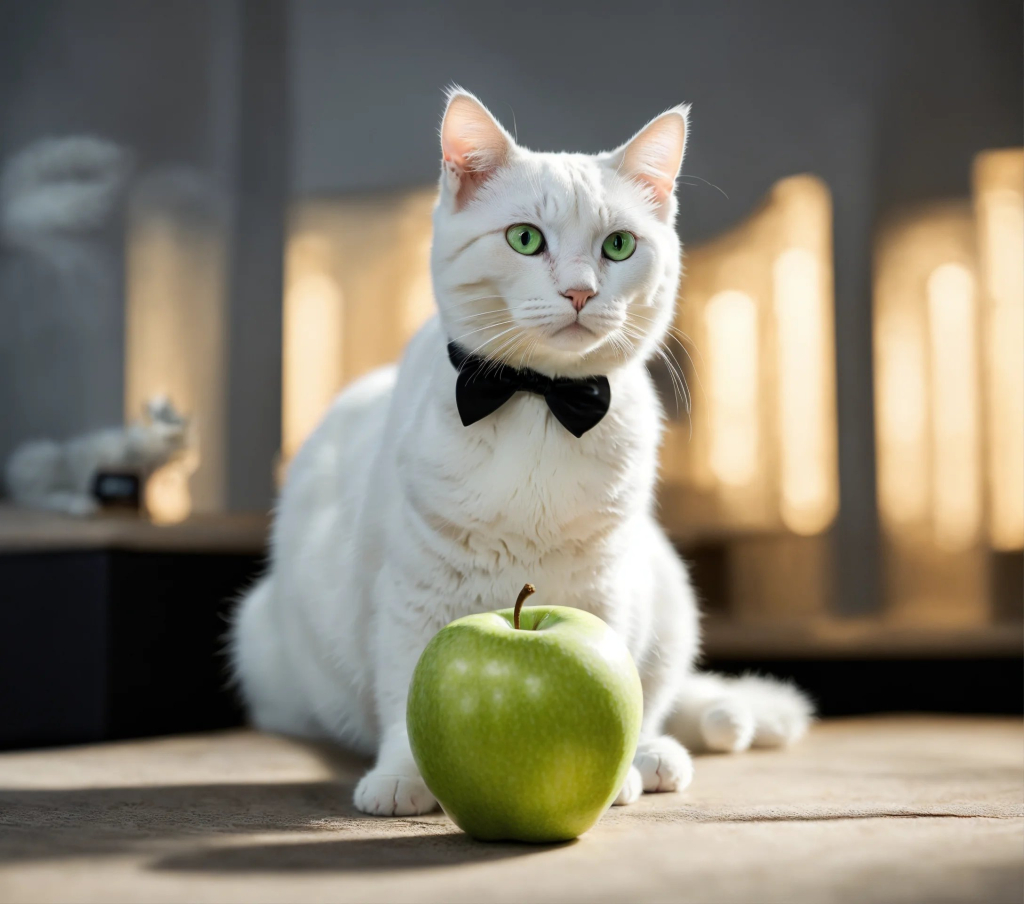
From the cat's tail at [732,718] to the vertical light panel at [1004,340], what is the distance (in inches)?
26.3

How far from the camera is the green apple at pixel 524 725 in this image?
982mm

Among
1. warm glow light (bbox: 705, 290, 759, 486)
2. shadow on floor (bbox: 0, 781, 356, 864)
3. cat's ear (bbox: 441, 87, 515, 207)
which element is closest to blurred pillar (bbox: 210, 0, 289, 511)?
warm glow light (bbox: 705, 290, 759, 486)

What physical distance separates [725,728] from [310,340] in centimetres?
131

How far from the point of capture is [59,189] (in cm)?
236

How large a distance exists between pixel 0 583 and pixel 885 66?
6.62ft

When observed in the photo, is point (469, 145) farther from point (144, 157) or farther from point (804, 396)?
point (144, 157)

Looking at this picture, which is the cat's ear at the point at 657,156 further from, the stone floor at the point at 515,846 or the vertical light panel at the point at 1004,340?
the vertical light panel at the point at 1004,340

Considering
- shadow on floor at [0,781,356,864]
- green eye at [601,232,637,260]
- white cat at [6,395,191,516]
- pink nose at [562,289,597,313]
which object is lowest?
shadow on floor at [0,781,356,864]

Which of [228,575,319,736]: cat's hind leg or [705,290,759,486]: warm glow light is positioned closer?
[228,575,319,736]: cat's hind leg

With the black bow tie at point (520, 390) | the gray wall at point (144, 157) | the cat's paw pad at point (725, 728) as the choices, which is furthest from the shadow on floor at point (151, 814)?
the gray wall at point (144, 157)

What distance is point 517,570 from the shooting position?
Result: 1.26 meters

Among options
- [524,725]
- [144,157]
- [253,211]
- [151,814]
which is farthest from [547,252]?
[144,157]

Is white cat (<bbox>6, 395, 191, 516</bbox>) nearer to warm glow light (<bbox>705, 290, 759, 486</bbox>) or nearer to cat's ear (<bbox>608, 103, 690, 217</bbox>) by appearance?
warm glow light (<bbox>705, 290, 759, 486</bbox>)

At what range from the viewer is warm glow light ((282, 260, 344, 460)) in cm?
244
